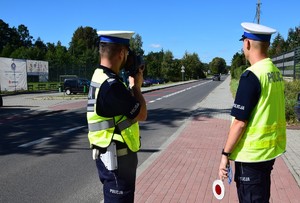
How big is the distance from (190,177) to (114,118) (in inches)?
146

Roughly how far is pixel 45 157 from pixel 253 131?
6183 mm

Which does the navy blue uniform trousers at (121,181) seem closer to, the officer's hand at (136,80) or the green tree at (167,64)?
the officer's hand at (136,80)

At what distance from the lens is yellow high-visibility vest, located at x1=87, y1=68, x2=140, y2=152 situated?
2.80 m

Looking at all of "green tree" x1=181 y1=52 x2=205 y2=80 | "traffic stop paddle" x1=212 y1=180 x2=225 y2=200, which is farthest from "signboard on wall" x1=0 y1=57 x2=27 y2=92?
"green tree" x1=181 y1=52 x2=205 y2=80

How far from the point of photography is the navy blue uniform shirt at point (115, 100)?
2.72 meters

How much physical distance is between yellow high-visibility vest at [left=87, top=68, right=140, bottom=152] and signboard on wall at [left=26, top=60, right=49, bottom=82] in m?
39.5

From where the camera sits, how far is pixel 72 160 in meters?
7.83

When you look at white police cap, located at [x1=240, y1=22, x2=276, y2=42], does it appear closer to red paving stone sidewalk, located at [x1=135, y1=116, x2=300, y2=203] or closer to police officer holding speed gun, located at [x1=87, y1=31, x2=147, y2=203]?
police officer holding speed gun, located at [x1=87, y1=31, x2=147, y2=203]

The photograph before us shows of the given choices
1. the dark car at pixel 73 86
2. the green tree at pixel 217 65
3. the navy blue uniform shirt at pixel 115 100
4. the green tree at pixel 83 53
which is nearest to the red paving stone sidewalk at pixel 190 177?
the navy blue uniform shirt at pixel 115 100

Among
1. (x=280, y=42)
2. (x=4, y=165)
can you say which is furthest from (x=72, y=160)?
(x=280, y=42)

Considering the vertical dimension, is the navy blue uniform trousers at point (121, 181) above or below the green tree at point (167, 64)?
below

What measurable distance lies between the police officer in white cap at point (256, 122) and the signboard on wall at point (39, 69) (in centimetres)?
3989

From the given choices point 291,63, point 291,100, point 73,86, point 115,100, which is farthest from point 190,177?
point 73,86

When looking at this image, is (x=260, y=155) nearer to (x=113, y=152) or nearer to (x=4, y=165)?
(x=113, y=152)
